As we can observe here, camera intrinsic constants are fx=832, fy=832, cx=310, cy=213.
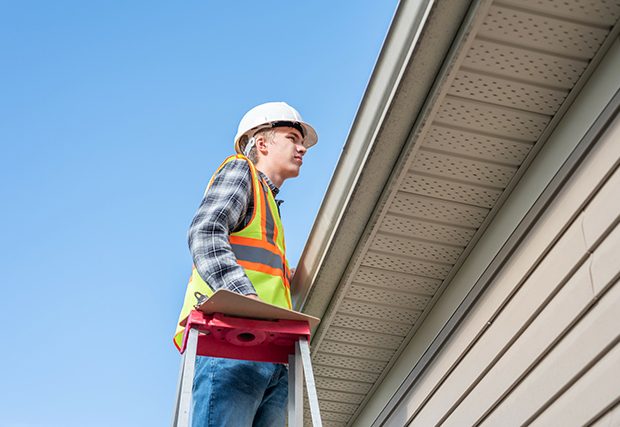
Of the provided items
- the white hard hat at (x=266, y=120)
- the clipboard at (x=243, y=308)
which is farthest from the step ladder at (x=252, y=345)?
the white hard hat at (x=266, y=120)

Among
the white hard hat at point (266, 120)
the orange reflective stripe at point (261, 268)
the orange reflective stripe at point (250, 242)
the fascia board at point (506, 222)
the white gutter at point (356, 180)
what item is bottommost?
the orange reflective stripe at point (261, 268)

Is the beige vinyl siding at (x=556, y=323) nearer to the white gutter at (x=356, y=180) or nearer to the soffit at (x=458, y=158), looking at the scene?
the soffit at (x=458, y=158)

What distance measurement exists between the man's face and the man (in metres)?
0.11

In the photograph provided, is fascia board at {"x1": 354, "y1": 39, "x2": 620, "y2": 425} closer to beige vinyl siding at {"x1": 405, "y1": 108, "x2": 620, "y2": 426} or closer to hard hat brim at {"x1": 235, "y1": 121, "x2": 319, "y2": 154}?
beige vinyl siding at {"x1": 405, "y1": 108, "x2": 620, "y2": 426}

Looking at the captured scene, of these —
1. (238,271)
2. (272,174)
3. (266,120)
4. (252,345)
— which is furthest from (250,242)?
(266,120)

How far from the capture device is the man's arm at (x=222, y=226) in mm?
3232

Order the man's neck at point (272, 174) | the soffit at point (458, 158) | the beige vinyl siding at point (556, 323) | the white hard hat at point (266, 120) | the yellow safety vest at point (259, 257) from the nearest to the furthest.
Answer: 1. the beige vinyl siding at point (556, 323)
2. the soffit at point (458, 158)
3. the yellow safety vest at point (259, 257)
4. the man's neck at point (272, 174)
5. the white hard hat at point (266, 120)

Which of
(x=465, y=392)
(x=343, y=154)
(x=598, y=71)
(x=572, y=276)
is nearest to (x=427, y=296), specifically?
(x=465, y=392)

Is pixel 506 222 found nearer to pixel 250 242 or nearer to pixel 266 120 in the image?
pixel 250 242

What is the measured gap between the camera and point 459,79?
3344 mm

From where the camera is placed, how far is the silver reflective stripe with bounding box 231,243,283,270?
3581 mm

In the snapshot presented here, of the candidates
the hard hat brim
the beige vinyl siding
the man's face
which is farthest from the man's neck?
the beige vinyl siding

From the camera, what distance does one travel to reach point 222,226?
11.2 ft

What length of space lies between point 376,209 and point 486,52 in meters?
0.98
